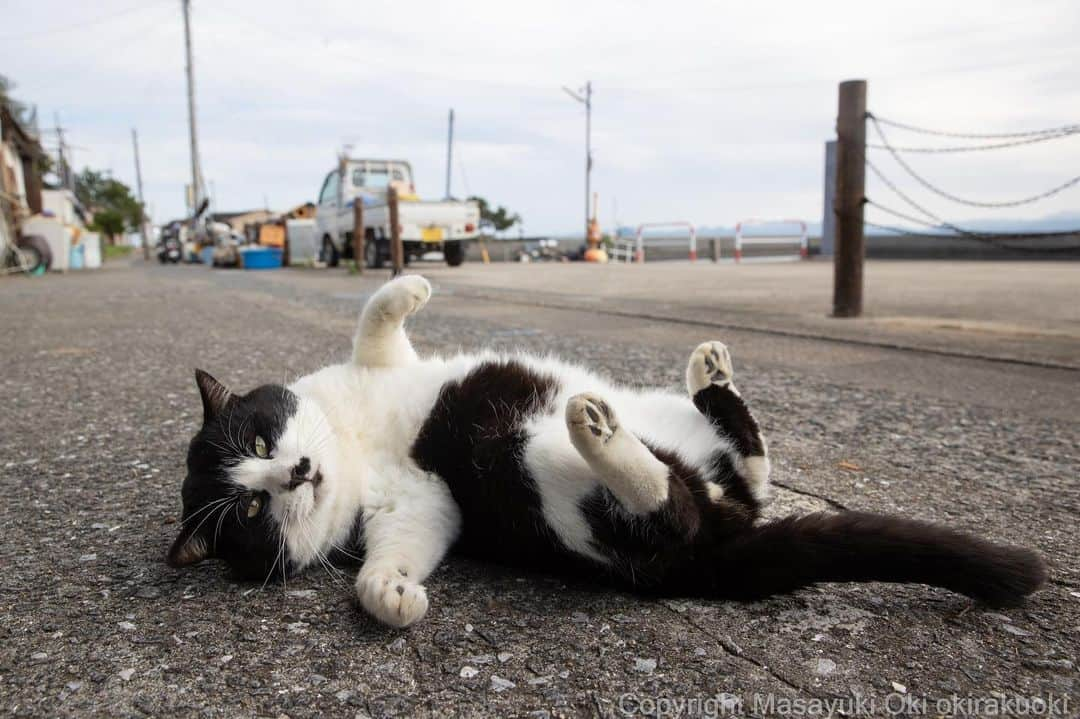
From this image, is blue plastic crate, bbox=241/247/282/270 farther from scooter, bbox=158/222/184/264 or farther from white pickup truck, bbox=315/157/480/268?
scooter, bbox=158/222/184/264

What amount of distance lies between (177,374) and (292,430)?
2433 millimetres

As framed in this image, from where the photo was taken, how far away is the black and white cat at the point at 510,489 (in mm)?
1379

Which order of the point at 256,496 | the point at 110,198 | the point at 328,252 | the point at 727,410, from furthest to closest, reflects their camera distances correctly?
1. the point at 110,198
2. the point at 328,252
3. the point at 727,410
4. the point at 256,496

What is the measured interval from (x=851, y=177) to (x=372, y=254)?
10.6 metres

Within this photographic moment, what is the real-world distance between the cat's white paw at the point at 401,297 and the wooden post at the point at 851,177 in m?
4.66

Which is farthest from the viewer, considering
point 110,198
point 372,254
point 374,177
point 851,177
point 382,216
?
point 110,198

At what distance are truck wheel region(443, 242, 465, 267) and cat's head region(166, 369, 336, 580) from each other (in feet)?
46.3

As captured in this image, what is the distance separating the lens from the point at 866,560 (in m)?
1.33

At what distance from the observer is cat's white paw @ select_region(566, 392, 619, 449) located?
142 centimetres

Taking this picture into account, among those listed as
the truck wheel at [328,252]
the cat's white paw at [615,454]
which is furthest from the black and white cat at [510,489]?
the truck wheel at [328,252]

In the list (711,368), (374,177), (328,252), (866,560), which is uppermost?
(374,177)

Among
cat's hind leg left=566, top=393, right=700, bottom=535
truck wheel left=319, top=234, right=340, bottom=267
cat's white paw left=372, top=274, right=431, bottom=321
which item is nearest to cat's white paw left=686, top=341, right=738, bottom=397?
cat's hind leg left=566, top=393, right=700, bottom=535

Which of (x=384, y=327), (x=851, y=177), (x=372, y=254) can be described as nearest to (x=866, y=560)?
(x=384, y=327)

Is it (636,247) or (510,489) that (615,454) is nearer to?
(510,489)
